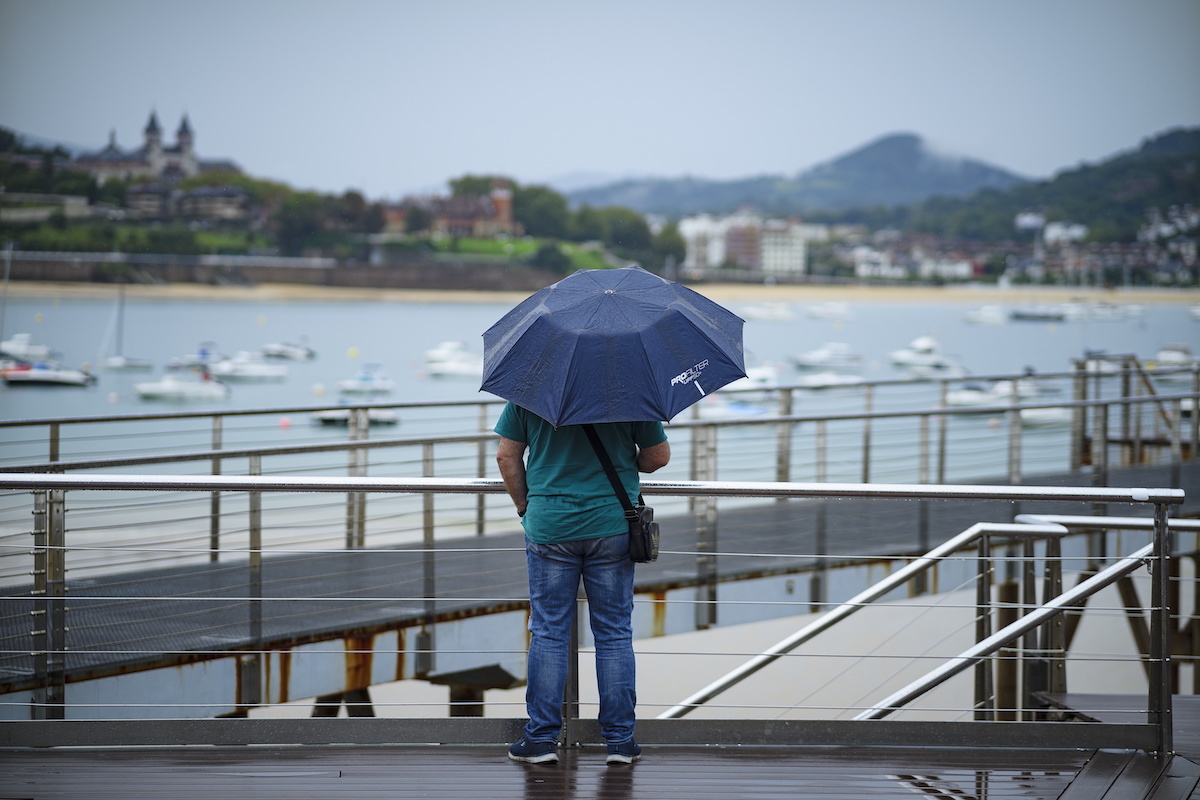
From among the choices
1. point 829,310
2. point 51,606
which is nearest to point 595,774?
point 51,606

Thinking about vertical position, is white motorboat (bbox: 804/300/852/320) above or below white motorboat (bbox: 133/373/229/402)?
above

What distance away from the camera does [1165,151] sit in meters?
61.2

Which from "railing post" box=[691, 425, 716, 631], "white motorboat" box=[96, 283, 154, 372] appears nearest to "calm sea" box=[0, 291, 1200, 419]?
"white motorboat" box=[96, 283, 154, 372]

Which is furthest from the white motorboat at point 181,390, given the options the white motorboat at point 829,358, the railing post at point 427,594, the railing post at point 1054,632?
the railing post at point 1054,632

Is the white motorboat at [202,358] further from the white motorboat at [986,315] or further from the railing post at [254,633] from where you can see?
the railing post at [254,633]

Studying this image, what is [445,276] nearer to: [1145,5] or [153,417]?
[1145,5]

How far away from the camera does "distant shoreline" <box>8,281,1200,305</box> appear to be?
58.3m

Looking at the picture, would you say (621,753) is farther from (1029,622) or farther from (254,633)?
(254,633)

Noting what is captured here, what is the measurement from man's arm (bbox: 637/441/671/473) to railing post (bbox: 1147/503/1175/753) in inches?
54.5

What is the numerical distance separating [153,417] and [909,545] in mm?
4868

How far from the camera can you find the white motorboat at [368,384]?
58356 millimetres

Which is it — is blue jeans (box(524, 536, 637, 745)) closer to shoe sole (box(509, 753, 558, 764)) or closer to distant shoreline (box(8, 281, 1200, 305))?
shoe sole (box(509, 753, 558, 764))

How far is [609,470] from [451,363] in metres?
66.5

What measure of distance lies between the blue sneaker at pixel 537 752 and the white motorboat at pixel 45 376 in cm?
5184
